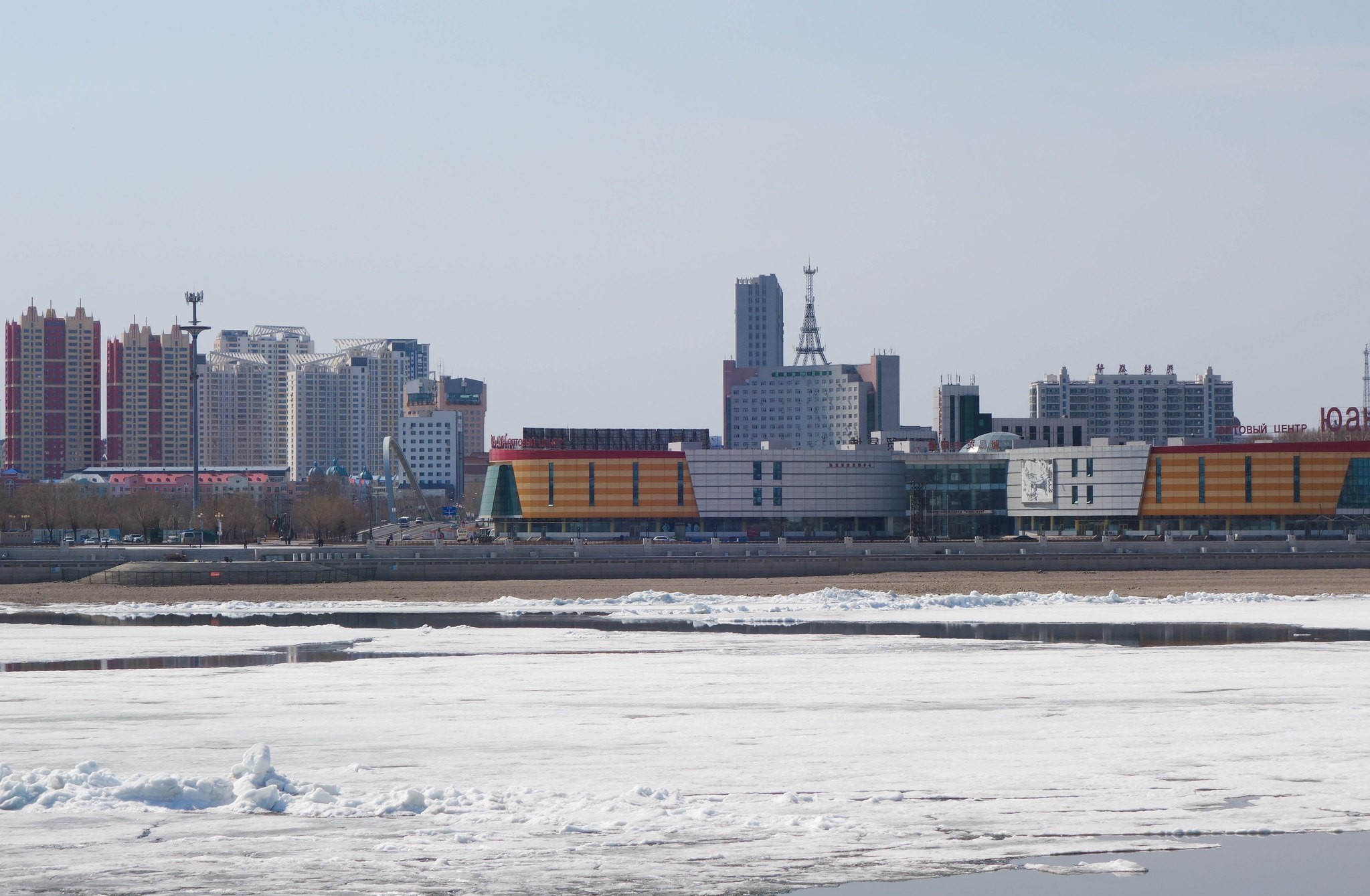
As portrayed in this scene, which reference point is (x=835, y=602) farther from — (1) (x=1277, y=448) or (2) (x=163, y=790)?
(1) (x=1277, y=448)

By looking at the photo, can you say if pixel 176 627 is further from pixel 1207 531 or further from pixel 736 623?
pixel 1207 531

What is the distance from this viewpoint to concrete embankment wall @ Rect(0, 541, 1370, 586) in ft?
321

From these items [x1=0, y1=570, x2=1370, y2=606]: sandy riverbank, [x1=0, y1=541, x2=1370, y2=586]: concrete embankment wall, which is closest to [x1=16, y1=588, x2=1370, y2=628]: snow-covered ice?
[x1=0, y1=570, x2=1370, y2=606]: sandy riverbank

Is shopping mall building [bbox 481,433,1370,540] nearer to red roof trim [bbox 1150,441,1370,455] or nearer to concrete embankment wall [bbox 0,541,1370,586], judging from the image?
red roof trim [bbox 1150,441,1370,455]

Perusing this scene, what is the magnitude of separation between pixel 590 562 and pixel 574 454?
48.0 meters

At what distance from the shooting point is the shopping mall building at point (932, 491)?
139m

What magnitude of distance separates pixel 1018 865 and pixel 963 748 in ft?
28.4

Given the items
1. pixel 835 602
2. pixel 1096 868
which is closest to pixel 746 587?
pixel 835 602

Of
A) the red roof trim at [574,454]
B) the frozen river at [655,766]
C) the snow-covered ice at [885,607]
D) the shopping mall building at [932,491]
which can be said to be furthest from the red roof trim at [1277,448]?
the frozen river at [655,766]

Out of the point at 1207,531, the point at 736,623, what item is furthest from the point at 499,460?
the point at 736,623

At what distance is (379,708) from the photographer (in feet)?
112

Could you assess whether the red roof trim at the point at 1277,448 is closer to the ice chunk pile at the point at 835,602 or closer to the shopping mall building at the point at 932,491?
the shopping mall building at the point at 932,491

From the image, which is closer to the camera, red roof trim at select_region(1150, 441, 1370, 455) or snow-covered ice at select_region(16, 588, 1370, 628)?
snow-covered ice at select_region(16, 588, 1370, 628)

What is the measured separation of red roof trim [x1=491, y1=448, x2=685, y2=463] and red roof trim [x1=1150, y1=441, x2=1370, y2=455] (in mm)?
48308
